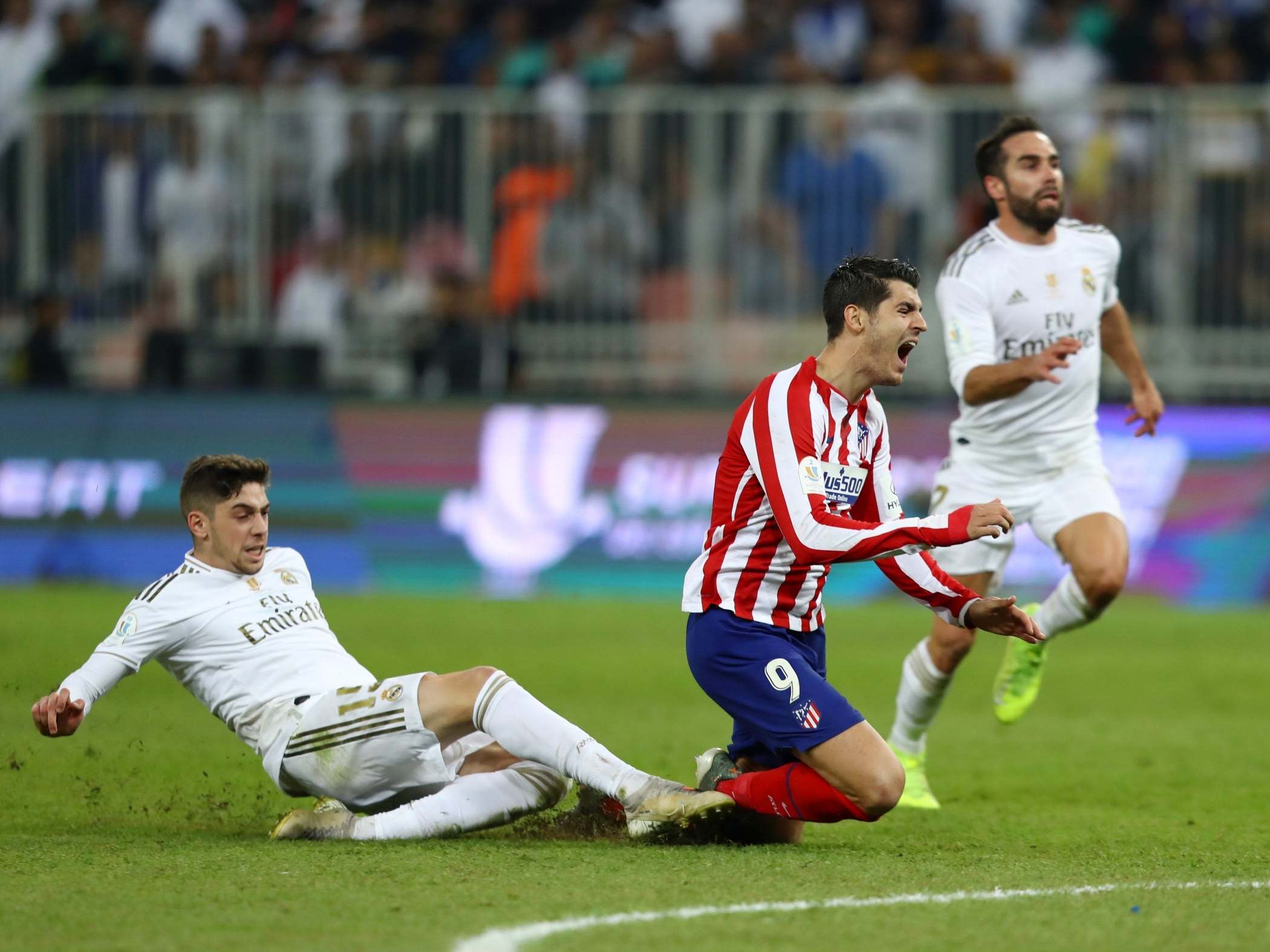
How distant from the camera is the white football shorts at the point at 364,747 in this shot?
5656 mm

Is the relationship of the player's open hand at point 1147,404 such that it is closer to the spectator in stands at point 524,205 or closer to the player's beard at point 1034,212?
the player's beard at point 1034,212

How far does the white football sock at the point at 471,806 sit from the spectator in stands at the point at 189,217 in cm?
966

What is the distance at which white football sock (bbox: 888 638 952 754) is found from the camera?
7133mm

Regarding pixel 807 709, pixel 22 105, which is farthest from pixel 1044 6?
pixel 807 709

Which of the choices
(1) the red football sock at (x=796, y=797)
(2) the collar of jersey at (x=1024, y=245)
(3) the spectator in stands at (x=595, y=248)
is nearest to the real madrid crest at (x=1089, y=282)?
(2) the collar of jersey at (x=1024, y=245)

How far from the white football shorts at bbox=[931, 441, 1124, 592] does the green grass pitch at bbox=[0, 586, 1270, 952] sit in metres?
0.90

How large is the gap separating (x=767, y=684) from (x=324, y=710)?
135 cm

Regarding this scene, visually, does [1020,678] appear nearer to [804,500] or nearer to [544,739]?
[804,500]

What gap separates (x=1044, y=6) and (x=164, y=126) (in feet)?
24.8

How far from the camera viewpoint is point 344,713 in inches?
224

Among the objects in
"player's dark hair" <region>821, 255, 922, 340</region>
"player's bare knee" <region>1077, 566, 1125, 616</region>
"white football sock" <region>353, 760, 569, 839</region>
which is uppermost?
"player's dark hair" <region>821, 255, 922, 340</region>

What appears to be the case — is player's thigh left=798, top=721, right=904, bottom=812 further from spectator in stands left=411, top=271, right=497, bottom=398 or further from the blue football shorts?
spectator in stands left=411, top=271, right=497, bottom=398

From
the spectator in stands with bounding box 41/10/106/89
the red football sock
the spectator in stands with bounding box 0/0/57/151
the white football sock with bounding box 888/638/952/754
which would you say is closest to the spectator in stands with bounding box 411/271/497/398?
the spectator in stands with bounding box 41/10/106/89

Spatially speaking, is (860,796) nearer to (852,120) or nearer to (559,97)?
(852,120)
